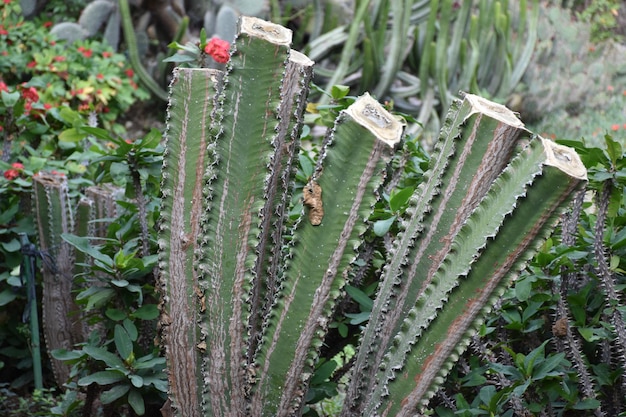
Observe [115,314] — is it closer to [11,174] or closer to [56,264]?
[56,264]

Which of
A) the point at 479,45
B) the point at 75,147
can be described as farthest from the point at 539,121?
the point at 75,147

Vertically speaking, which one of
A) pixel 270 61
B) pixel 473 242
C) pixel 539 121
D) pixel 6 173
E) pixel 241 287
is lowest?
pixel 539 121

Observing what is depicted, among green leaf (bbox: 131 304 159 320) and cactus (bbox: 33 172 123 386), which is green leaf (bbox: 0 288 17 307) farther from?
green leaf (bbox: 131 304 159 320)

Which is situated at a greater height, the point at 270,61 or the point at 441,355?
the point at 270,61

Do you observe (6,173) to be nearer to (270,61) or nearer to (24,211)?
(24,211)

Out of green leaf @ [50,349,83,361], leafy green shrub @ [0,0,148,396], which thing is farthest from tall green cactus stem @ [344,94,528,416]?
leafy green shrub @ [0,0,148,396]

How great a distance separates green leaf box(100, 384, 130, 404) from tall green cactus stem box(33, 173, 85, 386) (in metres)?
0.76

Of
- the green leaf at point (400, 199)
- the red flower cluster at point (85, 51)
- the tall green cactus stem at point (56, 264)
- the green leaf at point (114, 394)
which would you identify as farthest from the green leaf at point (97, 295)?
the red flower cluster at point (85, 51)

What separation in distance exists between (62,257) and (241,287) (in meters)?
1.48

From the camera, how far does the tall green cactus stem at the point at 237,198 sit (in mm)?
1775

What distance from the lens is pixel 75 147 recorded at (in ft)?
11.5

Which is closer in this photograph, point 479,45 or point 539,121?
point 479,45

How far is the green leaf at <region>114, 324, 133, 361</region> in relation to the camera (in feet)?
7.75

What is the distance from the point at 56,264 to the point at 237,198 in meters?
1.53
